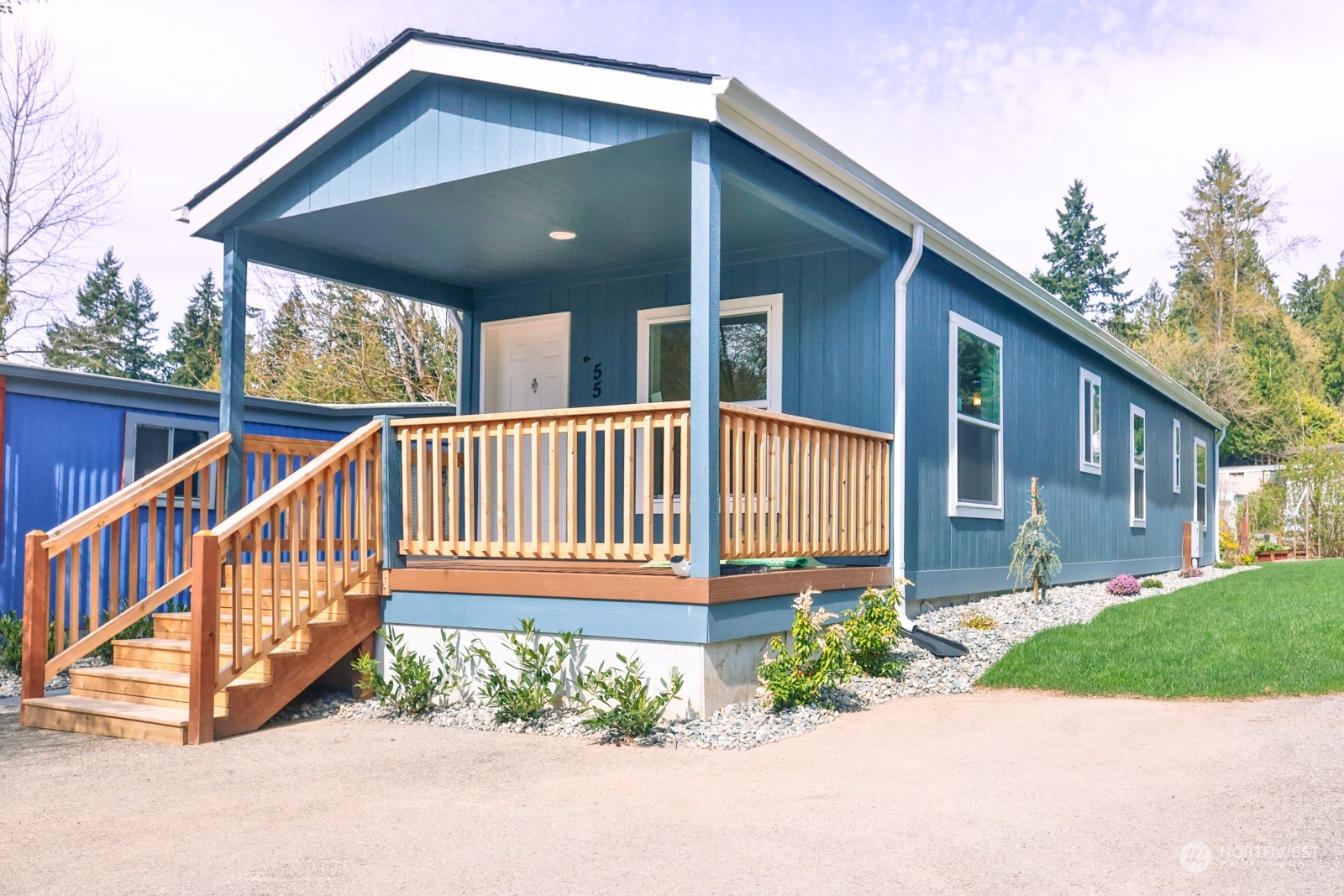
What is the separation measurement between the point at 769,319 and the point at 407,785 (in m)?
5.14

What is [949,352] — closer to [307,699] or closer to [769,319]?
[769,319]

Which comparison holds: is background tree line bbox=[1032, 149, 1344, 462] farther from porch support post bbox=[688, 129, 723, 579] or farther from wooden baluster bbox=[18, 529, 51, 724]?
wooden baluster bbox=[18, 529, 51, 724]

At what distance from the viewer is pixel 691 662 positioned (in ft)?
19.1

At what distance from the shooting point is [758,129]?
6.32 m

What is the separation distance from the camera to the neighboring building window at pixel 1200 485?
1984 centimetres

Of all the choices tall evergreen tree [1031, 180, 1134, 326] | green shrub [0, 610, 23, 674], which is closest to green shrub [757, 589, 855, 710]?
green shrub [0, 610, 23, 674]

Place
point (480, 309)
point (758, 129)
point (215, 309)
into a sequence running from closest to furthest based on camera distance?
point (758, 129) < point (480, 309) < point (215, 309)

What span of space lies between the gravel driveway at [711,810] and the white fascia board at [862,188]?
343 centimetres

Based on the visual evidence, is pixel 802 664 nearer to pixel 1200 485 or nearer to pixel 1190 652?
pixel 1190 652

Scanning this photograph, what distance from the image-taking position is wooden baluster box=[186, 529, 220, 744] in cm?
571

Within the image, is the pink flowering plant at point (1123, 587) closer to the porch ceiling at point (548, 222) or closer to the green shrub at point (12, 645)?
the porch ceiling at point (548, 222)

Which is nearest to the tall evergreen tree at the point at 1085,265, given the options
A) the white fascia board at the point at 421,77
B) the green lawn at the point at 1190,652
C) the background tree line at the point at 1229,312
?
the background tree line at the point at 1229,312

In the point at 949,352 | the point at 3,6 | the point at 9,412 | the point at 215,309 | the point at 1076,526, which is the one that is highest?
the point at 215,309

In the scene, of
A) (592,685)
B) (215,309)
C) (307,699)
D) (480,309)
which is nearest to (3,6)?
(480,309)
